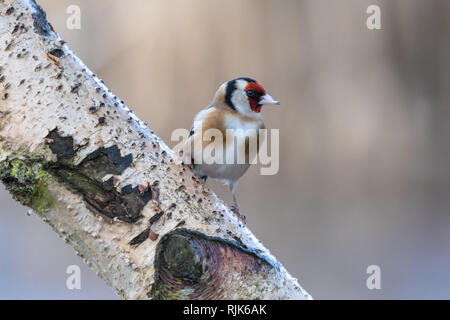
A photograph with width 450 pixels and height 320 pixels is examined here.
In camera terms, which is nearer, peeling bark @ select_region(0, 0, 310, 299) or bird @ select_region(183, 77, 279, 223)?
peeling bark @ select_region(0, 0, 310, 299)

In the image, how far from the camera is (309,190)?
335 cm

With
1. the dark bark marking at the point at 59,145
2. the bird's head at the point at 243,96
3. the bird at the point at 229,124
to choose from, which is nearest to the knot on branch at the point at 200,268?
the dark bark marking at the point at 59,145

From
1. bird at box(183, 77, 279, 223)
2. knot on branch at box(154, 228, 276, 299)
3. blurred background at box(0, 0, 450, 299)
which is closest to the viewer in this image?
knot on branch at box(154, 228, 276, 299)

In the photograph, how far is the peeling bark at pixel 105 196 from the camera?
62cm

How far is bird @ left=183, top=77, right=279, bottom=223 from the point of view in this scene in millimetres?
1148

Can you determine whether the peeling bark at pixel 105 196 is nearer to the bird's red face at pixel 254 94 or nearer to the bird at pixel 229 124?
the bird at pixel 229 124

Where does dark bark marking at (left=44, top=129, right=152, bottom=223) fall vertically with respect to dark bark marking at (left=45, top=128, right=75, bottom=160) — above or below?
below

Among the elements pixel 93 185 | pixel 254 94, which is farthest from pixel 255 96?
pixel 93 185

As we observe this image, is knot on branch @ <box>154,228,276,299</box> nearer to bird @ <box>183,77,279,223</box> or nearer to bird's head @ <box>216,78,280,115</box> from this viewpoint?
bird @ <box>183,77,279,223</box>

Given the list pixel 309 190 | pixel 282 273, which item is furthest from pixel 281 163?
pixel 282 273

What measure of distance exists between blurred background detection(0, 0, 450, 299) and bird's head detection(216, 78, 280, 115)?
1.69m

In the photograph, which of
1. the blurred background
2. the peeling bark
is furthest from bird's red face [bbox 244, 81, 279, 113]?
the blurred background

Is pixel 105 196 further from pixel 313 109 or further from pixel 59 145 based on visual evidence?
pixel 313 109

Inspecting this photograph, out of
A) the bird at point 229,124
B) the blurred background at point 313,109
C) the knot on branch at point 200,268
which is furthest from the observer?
the blurred background at point 313,109
